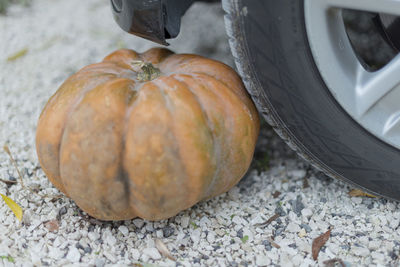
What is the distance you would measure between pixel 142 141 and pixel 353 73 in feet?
2.48

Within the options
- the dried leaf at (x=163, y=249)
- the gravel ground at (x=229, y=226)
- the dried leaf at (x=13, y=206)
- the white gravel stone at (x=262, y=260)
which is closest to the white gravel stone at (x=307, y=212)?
the gravel ground at (x=229, y=226)

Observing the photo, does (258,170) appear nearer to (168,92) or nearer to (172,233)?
(172,233)

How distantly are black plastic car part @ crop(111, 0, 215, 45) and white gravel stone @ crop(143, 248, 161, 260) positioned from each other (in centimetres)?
71

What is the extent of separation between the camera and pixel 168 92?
4.62ft

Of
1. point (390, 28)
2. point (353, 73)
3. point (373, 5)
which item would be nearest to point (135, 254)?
point (353, 73)

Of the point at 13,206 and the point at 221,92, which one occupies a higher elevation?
the point at 221,92

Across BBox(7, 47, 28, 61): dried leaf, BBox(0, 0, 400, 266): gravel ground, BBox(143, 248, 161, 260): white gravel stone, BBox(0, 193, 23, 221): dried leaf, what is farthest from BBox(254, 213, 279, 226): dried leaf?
BBox(7, 47, 28, 61): dried leaf

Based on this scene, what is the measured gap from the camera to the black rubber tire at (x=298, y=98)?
1.38m

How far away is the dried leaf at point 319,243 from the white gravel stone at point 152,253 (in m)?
0.52

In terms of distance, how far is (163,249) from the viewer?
150cm

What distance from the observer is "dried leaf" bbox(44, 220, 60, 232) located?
61.5 inches

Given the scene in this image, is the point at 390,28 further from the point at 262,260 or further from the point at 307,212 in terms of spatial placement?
the point at 262,260

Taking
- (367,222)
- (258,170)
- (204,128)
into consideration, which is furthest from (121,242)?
(367,222)

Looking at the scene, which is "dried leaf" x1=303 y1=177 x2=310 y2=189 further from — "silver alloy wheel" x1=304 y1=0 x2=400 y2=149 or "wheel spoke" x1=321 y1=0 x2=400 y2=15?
"wheel spoke" x1=321 y1=0 x2=400 y2=15
